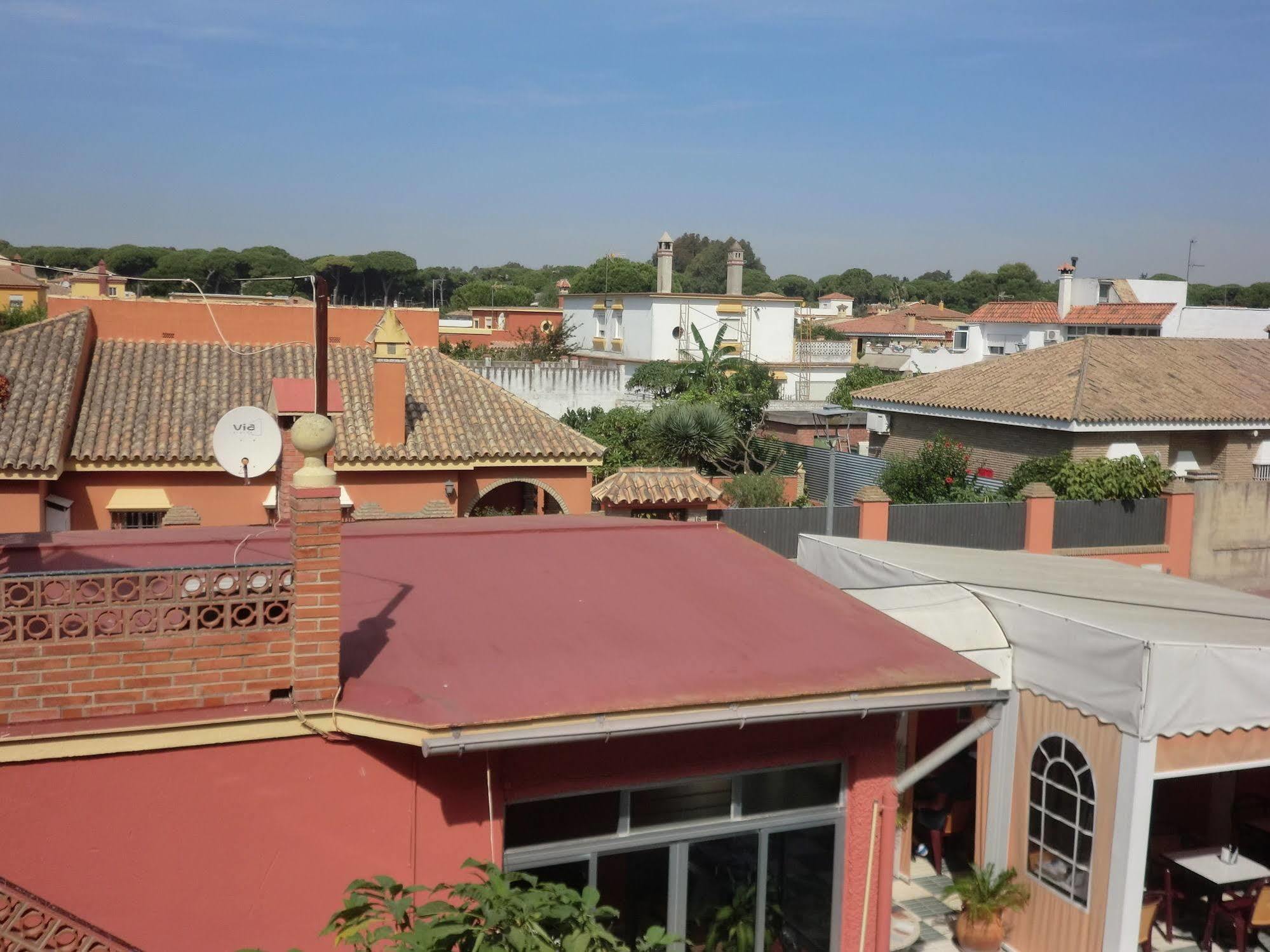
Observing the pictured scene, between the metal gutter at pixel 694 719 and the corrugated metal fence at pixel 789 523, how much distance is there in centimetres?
1085

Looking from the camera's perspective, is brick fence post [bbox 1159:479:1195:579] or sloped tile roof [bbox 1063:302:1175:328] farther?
sloped tile roof [bbox 1063:302:1175:328]

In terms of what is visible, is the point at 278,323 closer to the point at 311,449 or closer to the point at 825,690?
the point at 311,449

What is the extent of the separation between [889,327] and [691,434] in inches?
2145

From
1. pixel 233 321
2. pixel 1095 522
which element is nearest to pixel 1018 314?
pixel 1095 522

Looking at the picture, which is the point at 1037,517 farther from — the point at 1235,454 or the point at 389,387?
the point at 389,387

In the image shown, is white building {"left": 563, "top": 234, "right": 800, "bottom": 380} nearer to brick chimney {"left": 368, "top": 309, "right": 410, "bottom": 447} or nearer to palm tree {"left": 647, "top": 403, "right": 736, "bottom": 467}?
palm tree {"left": 647, "top": 403, "right": 736, "bottom": 467}

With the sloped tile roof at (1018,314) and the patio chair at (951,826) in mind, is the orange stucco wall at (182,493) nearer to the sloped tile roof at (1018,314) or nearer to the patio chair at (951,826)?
the patio chair at (951,826)

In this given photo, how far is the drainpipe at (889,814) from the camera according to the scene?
24.5ft

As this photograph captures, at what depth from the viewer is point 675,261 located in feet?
404

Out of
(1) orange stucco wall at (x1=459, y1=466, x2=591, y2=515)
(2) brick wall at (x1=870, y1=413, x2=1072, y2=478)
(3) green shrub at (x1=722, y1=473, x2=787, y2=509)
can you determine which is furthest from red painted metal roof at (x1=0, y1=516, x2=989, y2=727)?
(2) brick wall at (x1=870, y1=413, x2=1072, y2=478)

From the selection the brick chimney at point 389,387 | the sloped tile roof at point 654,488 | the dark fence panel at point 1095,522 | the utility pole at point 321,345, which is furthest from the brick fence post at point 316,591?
the dark fence panel at point 1095,522

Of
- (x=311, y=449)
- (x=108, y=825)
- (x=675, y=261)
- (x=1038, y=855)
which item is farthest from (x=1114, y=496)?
(x=675, y=261)

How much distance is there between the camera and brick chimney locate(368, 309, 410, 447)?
1864 cm

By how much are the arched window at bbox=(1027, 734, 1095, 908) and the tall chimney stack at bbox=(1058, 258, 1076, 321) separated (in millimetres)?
42806
